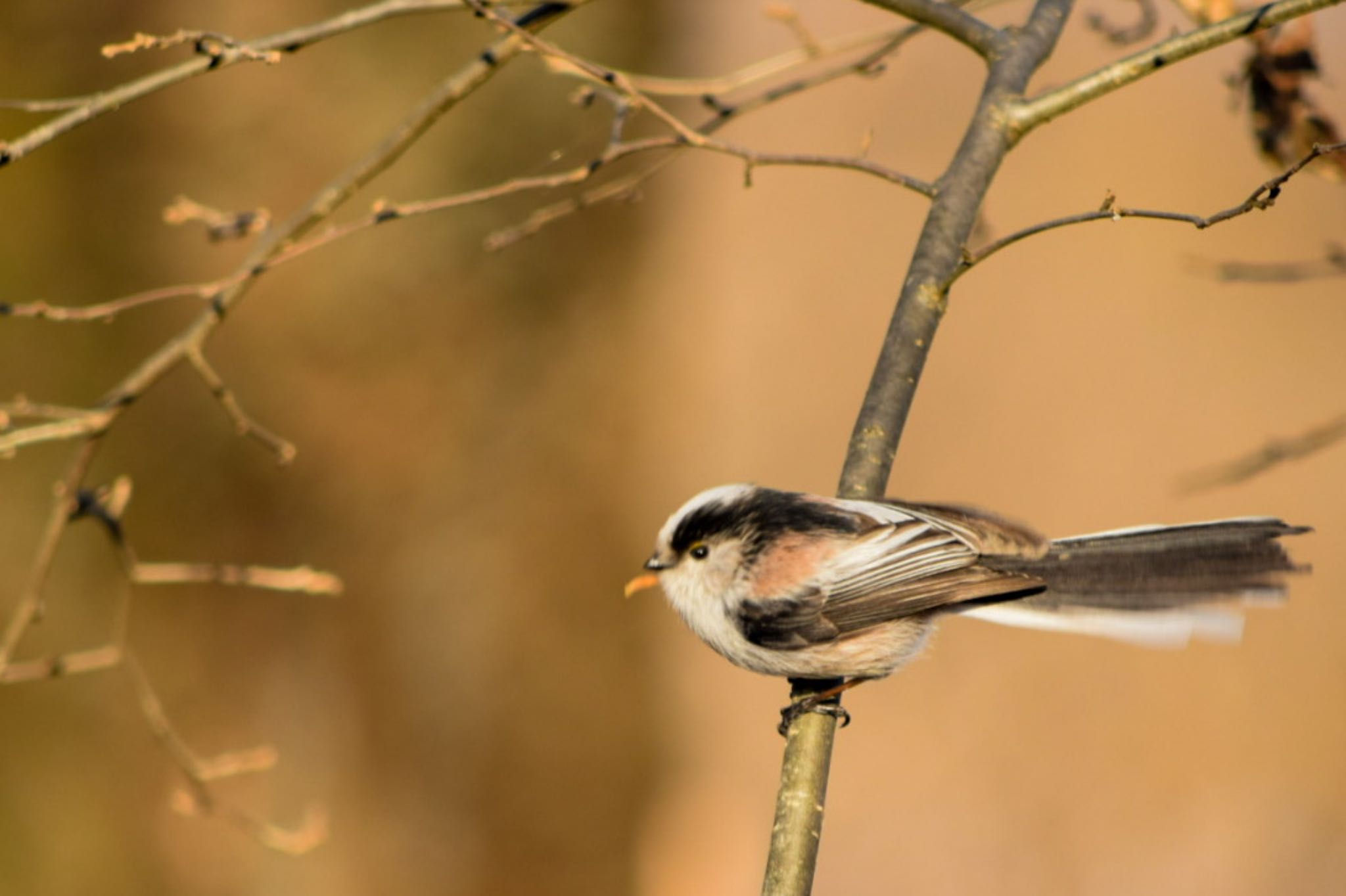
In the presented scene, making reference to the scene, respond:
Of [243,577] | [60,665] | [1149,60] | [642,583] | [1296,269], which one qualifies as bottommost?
[60,665]

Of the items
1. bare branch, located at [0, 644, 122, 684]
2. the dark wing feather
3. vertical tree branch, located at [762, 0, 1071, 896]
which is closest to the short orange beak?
the dark wing feather

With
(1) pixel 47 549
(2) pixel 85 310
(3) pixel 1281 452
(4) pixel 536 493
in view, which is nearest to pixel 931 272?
(3) pixel 1281 452

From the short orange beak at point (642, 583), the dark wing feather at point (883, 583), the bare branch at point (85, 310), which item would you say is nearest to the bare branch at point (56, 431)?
the bare branch at point (85, 310)

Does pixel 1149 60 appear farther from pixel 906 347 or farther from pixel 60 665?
pixel 60 665

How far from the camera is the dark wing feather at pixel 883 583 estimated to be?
2674mm

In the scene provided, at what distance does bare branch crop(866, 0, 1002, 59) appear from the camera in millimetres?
2861

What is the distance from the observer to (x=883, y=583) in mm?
2717

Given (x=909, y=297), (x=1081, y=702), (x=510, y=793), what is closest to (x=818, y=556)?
(x=909, y=297)

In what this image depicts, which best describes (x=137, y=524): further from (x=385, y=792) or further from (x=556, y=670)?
(x=556, y=670)

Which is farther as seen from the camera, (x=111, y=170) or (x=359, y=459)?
(x=359, y=459)

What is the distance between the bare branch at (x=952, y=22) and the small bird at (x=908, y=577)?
3.66 ft

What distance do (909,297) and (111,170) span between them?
15.4 ft

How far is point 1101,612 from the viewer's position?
8.84 feet

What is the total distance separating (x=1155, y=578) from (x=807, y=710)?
80 cm
